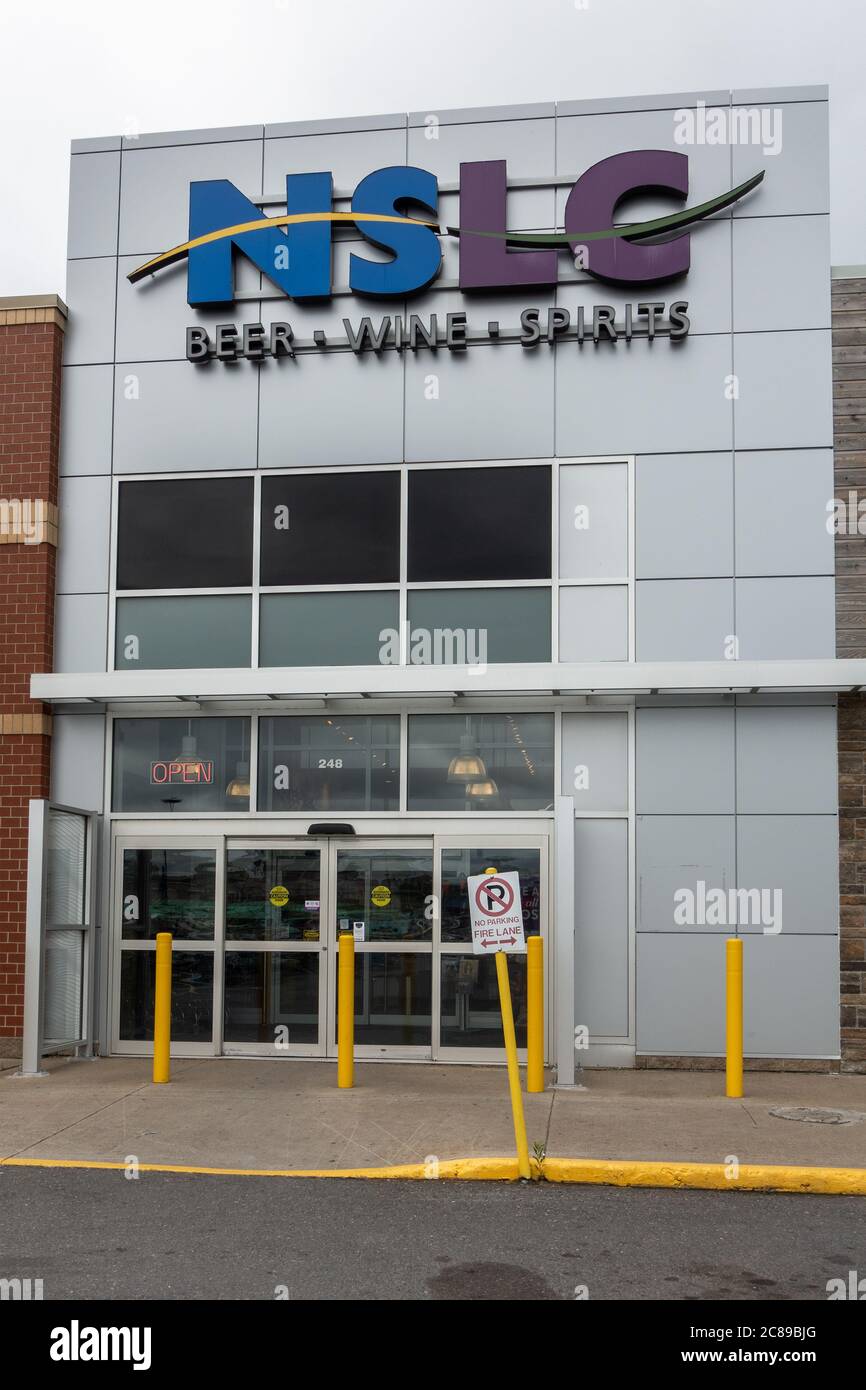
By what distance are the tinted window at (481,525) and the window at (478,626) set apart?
17 centimetres

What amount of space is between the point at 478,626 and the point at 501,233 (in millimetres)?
3770

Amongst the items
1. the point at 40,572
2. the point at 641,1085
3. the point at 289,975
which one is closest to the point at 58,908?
the point at 289,975

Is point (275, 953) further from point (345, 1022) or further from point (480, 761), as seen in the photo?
point (480, 761)

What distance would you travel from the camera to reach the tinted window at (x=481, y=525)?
12594mm

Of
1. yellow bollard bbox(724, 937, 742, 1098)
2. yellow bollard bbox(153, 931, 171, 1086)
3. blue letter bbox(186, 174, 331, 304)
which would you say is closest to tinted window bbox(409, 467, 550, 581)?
blue letter bbox(186, 174, 331, 304)

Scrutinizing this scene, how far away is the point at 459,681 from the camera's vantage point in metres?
12.0

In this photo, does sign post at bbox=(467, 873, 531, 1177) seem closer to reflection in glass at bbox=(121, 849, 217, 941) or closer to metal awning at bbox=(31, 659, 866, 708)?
metal awning at bbox=(31, 659, 866, 708)

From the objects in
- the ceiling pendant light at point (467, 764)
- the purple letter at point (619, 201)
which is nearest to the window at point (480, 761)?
the ceiling pendant light at point (467, 764)

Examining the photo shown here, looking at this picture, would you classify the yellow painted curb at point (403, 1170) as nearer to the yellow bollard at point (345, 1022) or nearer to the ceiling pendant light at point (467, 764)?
the yellow bollard at point (345, 1022)

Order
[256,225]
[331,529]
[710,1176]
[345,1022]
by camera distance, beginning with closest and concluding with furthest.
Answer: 1. [710,1176]
2. [345,1022]
3. [331,529]
4. [256,225]

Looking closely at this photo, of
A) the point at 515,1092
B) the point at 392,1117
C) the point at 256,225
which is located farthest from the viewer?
the point at 256,225

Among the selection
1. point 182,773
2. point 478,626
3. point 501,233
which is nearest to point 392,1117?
point 182,773

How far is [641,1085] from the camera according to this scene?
11.2m
